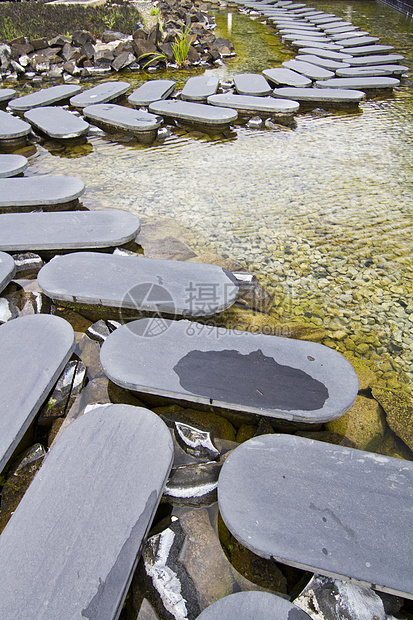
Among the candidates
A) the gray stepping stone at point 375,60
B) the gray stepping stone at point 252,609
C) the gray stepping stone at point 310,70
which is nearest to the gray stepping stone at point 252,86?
the gray stepping stone at point 310,70

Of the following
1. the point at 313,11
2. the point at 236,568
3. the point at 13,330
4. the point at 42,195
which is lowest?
the point at 236,568

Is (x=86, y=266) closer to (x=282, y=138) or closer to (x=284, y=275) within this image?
(x=284, y=275)

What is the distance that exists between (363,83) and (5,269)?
4.02 m

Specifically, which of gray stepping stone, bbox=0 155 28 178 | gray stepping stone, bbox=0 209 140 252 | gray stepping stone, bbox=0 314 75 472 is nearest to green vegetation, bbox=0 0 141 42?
gray stepping stone, bbox=0 155 28 178

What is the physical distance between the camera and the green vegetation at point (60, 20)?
5.99 metres

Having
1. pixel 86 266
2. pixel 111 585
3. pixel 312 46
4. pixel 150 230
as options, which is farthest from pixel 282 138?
pixel 312 46

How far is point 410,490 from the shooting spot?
0.99 m

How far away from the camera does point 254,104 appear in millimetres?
3451

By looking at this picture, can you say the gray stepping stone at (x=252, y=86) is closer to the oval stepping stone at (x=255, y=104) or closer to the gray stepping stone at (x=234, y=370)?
the oval stepping stone at (x=255, y=104)

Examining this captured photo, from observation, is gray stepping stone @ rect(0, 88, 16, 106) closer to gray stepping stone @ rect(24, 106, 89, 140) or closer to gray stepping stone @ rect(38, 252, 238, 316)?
gray stepping stone @ rect(24, 106, 89, 140)

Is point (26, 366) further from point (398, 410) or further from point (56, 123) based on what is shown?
point (56, 123)

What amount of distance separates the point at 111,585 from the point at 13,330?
36.8 inches

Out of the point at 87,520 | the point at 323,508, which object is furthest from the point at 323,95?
the point at 87,520

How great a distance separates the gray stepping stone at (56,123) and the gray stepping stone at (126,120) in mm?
161
